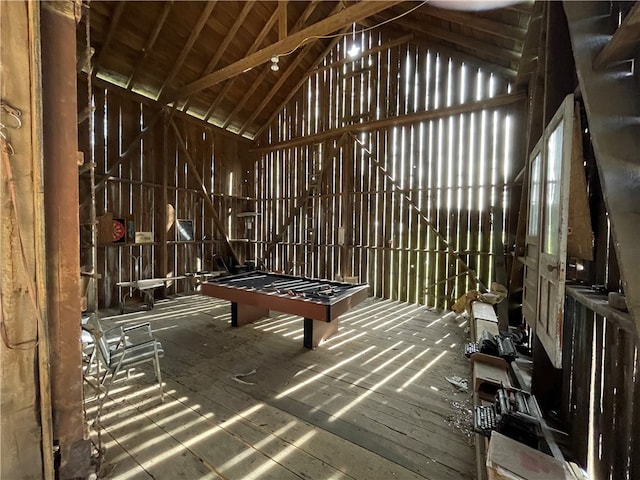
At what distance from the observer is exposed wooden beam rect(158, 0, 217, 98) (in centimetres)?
529

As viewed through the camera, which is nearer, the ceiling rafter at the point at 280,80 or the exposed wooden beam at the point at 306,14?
the exposed wooden beam at the point at 306,14

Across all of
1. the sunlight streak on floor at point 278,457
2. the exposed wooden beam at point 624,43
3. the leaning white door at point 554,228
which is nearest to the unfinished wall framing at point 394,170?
the leaning white door at point 554,228

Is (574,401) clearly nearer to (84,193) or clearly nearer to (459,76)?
→ (459,76)

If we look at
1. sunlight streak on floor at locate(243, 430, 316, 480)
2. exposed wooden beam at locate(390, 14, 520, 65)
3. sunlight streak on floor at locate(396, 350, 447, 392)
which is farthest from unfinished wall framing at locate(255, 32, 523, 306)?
sunlight streak on floor at locate(243, 430, 316, 480)

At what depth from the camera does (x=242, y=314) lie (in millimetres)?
4703

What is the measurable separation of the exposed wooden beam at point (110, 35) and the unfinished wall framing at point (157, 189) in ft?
1.50

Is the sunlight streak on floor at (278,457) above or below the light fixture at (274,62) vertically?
below

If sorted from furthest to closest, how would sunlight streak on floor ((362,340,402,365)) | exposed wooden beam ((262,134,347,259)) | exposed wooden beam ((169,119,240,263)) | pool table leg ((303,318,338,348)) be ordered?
exposed wooden beam ((262,134,347,259)), exposed wooden beam ((169,119,240,263)), pool table leg ((303,318,338,348)), sunlight streak on floor ((362,340,402,365))

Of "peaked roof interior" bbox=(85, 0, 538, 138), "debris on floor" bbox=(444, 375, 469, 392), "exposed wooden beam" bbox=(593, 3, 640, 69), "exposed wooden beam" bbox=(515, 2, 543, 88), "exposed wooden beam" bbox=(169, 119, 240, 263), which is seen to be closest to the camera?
"exposed wooden beam" bbox=(593, 3, 640, 69)

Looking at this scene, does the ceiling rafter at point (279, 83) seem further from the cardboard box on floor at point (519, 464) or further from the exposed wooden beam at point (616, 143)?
the cardboard box on floor at point (519, 464)

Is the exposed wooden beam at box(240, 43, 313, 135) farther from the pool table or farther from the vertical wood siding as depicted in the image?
the vertical wood siding

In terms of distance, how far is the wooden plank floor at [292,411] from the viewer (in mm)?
1942

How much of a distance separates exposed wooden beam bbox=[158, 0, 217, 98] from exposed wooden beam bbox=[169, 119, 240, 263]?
939mm

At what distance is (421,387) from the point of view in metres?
2.93
